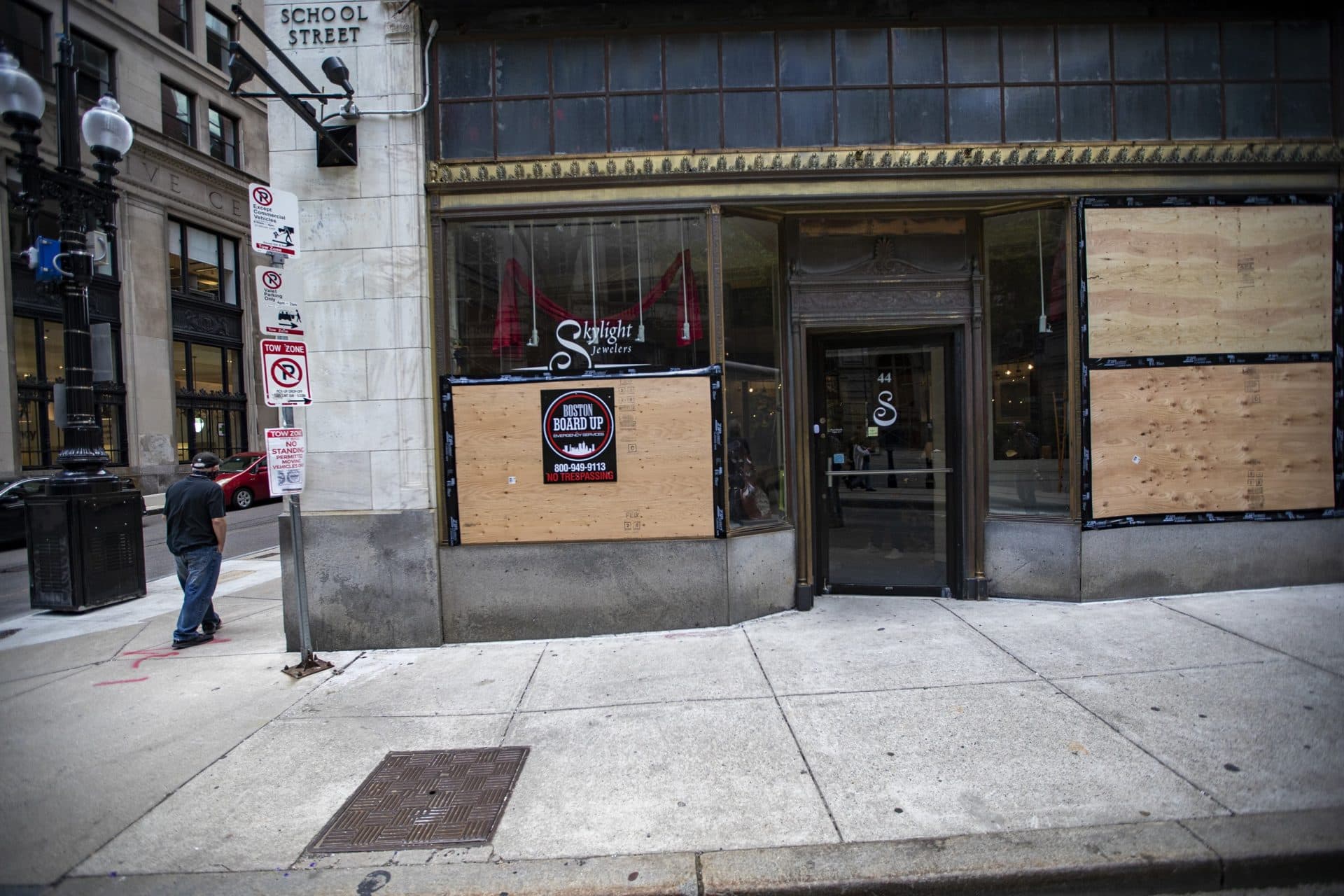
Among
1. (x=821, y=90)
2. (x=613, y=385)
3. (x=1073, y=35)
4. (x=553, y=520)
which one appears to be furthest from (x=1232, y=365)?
(x=553, y=520)

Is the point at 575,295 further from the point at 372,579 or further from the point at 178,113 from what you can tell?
the point at 178,113

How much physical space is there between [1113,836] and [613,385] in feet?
15.3

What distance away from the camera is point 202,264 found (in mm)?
25984

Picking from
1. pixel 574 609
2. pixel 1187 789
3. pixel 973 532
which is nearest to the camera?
pixel 1187 789

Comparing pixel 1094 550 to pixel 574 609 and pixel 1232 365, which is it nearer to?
pixel 1232 365

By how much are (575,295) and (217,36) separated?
97.7ft

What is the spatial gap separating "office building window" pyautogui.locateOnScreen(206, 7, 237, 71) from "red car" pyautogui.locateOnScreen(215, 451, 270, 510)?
16.2 meters

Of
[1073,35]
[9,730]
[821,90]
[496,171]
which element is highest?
[1073,35]

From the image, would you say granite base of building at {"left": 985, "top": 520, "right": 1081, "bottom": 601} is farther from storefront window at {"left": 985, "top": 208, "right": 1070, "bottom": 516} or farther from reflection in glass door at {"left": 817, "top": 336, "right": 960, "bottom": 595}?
reflection in glass door at {"left": 817, "top": 336, "right": 960, "bottom": 595}

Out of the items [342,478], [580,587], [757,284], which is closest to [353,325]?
[342,478]

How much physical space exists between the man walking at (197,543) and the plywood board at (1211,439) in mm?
8635

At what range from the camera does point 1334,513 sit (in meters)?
6.54

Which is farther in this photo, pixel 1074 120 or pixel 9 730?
pixel 1074 120

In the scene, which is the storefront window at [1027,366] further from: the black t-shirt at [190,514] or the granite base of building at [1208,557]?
the black t-shirt at [190,514]
